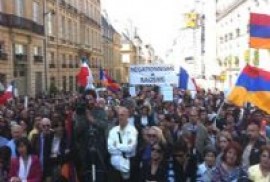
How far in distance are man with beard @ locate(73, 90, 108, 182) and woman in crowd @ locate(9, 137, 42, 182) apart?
1102mm

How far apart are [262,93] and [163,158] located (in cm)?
312

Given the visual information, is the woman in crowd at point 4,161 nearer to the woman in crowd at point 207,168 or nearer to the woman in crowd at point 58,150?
the woman in crowd at point 58,150

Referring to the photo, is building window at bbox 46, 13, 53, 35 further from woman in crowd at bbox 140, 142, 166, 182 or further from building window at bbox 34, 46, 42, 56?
woman in crowd at bbox 140, 142, 166, 182

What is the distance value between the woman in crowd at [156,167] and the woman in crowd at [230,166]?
2.20ft

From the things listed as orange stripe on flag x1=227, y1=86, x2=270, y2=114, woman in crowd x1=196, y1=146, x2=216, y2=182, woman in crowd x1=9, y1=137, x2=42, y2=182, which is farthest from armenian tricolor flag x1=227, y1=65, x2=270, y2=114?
woman in crowd x1=9, y1=137, x2=42, y2=182

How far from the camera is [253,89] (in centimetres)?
960

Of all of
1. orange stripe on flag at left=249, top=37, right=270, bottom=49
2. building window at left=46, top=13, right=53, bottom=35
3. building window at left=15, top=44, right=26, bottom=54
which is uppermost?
building window at left=46, top=13, right=53, bottom=35

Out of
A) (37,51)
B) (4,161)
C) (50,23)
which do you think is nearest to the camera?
(4,161)

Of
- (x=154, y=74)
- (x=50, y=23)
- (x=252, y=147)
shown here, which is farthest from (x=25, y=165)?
(x=50, y=23)

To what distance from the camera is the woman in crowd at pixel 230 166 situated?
6.49 m

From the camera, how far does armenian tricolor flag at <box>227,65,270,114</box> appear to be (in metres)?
9.25

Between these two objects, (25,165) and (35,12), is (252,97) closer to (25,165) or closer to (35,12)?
(25,165)

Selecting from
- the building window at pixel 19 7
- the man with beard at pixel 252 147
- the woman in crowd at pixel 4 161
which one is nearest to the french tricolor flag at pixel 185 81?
the man with beard at pixel 252 147

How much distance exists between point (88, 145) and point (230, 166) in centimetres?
283
